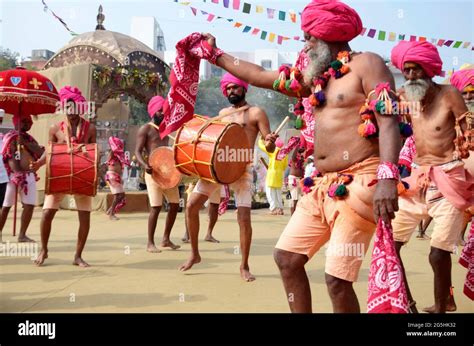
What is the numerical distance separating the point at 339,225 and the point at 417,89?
1.94 metres

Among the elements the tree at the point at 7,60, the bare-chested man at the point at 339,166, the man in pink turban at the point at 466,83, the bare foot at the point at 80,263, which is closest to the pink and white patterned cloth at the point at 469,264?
the man in pink turban at the point at 466,83

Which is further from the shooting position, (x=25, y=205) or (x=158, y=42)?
(x=158, y=42)

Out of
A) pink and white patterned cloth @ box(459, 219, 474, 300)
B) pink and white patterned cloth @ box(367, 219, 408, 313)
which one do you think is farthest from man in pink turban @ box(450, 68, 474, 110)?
pink and white patterned cloth @ box(367, 219, 408, 313)

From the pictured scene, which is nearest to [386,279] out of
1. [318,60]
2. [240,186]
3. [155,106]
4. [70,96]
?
[318,60]

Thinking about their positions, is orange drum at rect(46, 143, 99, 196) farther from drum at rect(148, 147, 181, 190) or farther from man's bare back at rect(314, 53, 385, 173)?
man's bare back at rect(314, 53, 385, 173)

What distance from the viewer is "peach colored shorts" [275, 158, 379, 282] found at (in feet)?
10.8

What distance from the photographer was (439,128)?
15.8ft

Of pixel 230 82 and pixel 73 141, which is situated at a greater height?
pixel 230 82

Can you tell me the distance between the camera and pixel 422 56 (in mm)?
4684

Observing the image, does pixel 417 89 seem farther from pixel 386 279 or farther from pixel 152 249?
pixel 152 249

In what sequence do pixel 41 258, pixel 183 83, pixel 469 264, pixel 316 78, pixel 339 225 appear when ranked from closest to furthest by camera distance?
pixel 339 225 → pixel 316 78 → pixel 183 83 → pixel 469 264 → pixel 41 258
